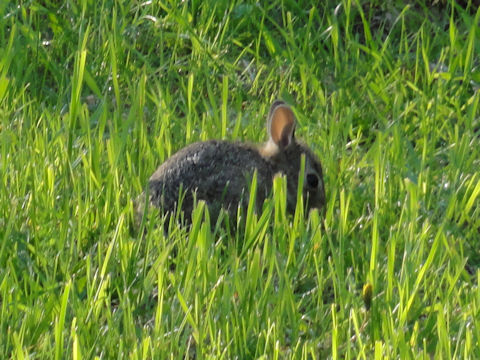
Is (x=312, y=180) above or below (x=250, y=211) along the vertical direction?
below

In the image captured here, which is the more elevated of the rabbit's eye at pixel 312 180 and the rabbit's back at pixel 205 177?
the rabbit's back at pixel 205 177

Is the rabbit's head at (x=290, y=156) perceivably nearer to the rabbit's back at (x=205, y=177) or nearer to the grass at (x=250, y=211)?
the grass at (x=250, y=211)

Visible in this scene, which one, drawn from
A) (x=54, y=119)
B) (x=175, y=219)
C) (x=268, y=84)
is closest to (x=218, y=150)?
(x=175, y=219)

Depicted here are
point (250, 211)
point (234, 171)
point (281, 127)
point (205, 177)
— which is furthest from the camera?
point (281, 127)

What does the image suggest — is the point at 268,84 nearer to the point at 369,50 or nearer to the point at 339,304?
the point at 369,50

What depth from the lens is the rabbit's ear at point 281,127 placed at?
568 cm

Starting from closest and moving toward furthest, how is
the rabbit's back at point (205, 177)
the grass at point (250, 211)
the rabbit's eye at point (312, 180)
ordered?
the grass at point (250, 211) < the rabbit's back at point (205, 177) < the rabbit's eye at point (312, 180)

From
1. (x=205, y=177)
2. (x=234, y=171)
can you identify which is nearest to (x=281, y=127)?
(x=234, y=171)

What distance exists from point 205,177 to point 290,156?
70 centimetres

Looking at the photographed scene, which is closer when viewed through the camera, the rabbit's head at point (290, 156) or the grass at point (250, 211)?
the grass at point (250, 211)

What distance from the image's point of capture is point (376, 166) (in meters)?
5.26

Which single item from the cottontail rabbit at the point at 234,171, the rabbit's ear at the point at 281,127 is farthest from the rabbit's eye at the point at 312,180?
the rabbit's ear at the point at 281,127

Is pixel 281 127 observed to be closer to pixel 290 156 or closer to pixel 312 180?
pixel 290 156

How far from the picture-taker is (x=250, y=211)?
455cm
